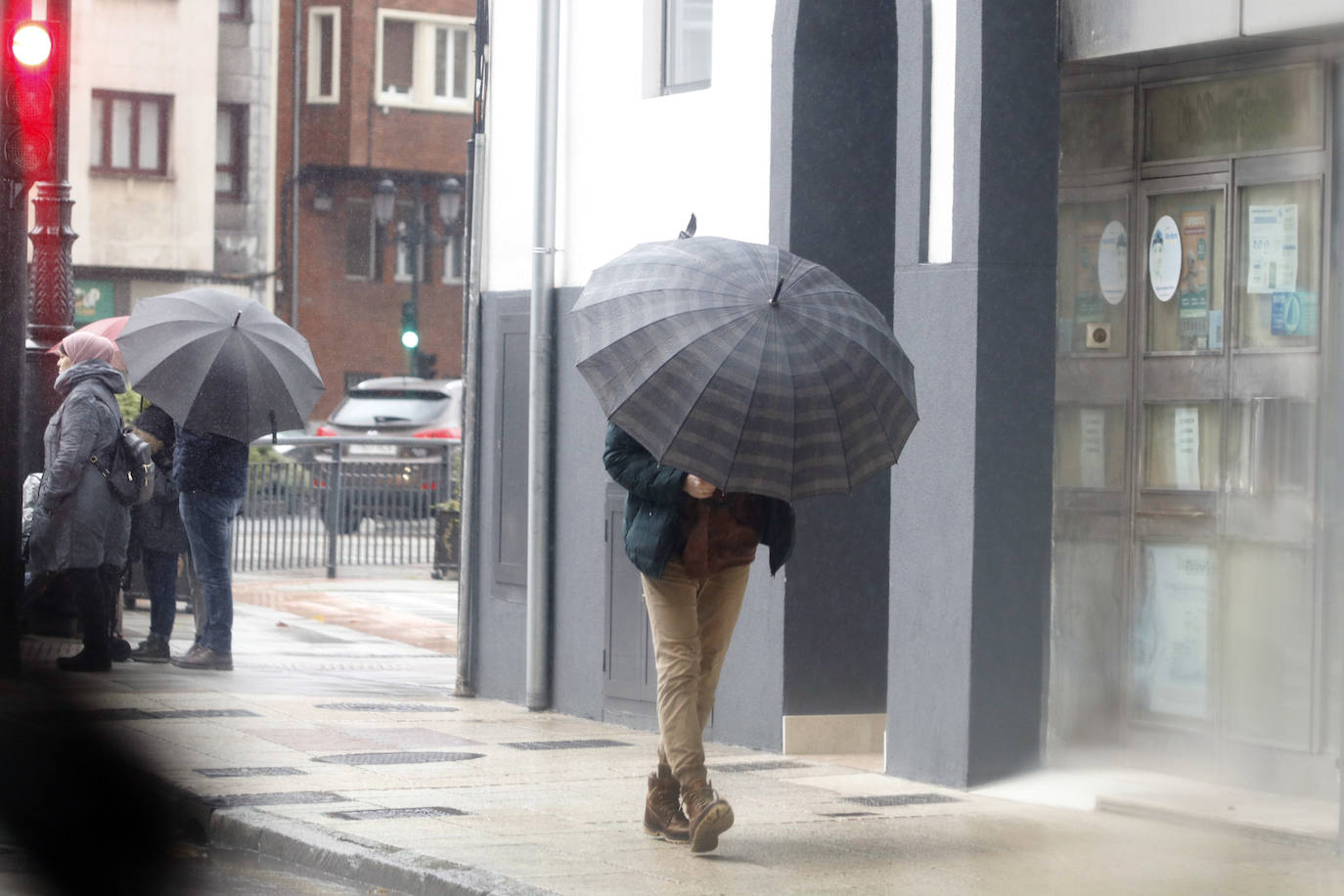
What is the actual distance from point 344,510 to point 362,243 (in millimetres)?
29432

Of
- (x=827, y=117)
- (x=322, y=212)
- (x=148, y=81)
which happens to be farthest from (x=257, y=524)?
(x=322, y=212)

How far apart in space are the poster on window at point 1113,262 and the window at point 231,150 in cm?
3689

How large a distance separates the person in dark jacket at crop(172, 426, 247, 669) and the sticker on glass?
5564 millimetres

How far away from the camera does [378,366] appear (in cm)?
4922

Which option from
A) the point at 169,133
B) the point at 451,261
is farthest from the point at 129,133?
the point at 451,261

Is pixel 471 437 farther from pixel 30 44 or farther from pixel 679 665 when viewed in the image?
pixel 679 665

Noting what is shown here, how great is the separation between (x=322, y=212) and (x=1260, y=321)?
135 feet

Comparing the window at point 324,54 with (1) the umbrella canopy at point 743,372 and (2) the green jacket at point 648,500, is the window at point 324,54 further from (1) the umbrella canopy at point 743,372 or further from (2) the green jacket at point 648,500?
(1) the umbrella canopy at point 743,372

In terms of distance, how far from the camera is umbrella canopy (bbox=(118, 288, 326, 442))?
471 inches

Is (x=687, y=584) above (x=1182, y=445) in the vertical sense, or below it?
below

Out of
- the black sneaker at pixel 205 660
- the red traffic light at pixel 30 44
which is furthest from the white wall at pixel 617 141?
the black sneaker at pixel 205 660

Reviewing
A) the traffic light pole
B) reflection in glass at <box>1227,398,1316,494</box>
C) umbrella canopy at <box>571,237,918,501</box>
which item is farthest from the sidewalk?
the traffic light pole

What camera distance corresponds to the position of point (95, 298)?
4156 cm

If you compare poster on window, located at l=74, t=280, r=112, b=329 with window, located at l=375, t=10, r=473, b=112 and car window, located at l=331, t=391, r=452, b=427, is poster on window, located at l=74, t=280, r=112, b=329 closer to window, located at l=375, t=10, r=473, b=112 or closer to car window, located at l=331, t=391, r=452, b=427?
window, located at l=375, t=10, r=473, b=112
